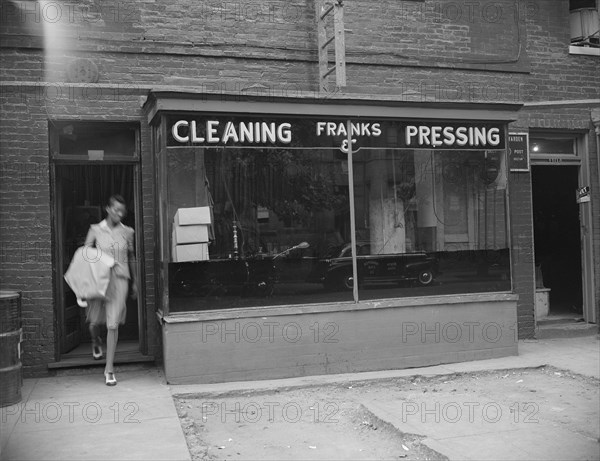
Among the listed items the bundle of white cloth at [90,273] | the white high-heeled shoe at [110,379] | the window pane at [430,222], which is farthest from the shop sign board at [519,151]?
the white high-heeled shoe at [110,379]

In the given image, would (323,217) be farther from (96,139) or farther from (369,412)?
(96,139)

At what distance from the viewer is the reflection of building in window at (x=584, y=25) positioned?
404 inches

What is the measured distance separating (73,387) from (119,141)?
10.0 feet

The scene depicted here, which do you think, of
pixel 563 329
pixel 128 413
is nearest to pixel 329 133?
pixel 128 413

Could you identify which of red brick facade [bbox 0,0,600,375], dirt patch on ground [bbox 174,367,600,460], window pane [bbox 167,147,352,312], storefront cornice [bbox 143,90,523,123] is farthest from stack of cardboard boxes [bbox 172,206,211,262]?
dirt patch on ground [bbox 174,367,600,460]

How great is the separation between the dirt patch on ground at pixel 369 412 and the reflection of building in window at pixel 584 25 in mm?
5463

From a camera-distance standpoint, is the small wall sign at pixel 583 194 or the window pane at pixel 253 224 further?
the small wall sign at pixel 583 194

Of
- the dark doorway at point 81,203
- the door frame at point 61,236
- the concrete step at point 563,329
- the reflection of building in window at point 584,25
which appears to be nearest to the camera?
the door frame at point 61,236

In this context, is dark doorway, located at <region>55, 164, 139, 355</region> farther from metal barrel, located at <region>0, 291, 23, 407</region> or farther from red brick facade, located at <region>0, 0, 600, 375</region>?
metal barrel, located at <region>0, 291, 23, 407</region>

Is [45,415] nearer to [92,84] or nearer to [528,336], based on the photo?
[92,84]

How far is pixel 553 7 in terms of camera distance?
33.0ft

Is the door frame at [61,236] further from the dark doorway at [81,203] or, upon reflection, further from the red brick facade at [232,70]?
the dark doorway at [81,203]

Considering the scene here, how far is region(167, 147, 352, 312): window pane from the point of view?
24.5 feet

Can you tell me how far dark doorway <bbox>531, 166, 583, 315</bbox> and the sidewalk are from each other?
7.41ft
